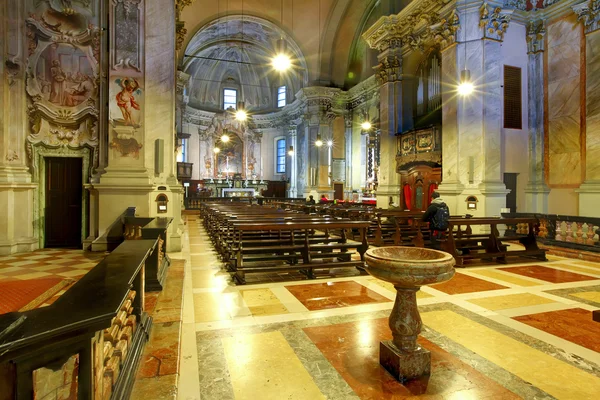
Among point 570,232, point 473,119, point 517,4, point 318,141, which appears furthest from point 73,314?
point 318,141

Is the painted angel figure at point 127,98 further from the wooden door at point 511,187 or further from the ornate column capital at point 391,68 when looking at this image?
the wooden door at point 511,187

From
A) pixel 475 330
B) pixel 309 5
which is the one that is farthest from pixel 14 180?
pixel 309 5

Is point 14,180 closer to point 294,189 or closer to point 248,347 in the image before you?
point 248,347

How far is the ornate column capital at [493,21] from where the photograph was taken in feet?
34.6

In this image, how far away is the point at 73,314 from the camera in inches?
54.8

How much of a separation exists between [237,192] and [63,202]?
665 inches

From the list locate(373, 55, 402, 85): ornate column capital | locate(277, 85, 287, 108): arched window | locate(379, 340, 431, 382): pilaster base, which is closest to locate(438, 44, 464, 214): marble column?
locate(373, 55, 402, 85): ornate column capital

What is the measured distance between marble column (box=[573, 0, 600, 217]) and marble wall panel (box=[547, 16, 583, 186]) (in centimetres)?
83

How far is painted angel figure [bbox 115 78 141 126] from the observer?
7793 mm

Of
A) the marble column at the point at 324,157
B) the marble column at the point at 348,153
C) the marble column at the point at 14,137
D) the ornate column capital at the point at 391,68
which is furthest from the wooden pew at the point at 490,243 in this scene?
the marble column at the point at 348,153

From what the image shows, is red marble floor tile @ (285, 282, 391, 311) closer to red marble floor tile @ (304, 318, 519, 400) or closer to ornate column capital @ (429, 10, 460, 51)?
red marble floor tile @ (304, 318, 519, 400)

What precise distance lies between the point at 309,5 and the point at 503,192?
16.1m

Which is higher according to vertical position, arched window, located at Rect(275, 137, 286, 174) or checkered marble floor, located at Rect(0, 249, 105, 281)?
arched window, located at Rect(275, 137, 286, 174)

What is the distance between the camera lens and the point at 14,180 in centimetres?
754
